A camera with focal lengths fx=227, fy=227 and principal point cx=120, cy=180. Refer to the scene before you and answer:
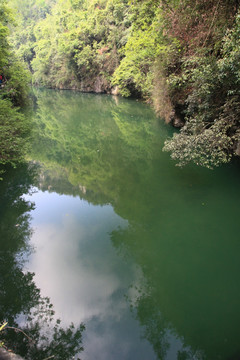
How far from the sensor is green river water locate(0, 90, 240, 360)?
3834 millimetres

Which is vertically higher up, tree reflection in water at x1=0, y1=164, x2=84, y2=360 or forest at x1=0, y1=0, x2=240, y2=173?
forest at x1=0, y1=0, x2=240, y2=173

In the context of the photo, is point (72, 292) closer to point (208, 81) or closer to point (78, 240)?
point (78, 240)

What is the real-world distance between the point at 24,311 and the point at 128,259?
2.35 metres

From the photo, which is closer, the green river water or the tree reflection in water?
the tree reflection in water

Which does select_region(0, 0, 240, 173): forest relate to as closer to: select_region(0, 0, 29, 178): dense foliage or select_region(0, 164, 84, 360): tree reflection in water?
select_region(0, 0, 29, 178): dense foliage

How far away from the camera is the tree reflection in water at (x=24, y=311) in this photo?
→ 3.67 m

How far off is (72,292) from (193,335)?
2.36 meters

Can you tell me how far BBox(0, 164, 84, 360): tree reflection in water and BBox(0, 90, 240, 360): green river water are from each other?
0.02m

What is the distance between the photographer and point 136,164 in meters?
10.6

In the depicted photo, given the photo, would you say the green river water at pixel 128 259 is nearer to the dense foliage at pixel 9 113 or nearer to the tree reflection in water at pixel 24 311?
the tree reflection in water at pixel 24 311

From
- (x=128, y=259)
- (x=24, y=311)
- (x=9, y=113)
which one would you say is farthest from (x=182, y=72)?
(x=24, y=311)

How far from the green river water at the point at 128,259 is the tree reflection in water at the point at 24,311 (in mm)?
22

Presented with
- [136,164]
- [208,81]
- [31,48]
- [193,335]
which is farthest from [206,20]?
[31,48]

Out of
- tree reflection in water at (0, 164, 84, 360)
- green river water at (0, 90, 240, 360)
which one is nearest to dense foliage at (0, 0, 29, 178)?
green river water at (0, 90, 240, 360)
